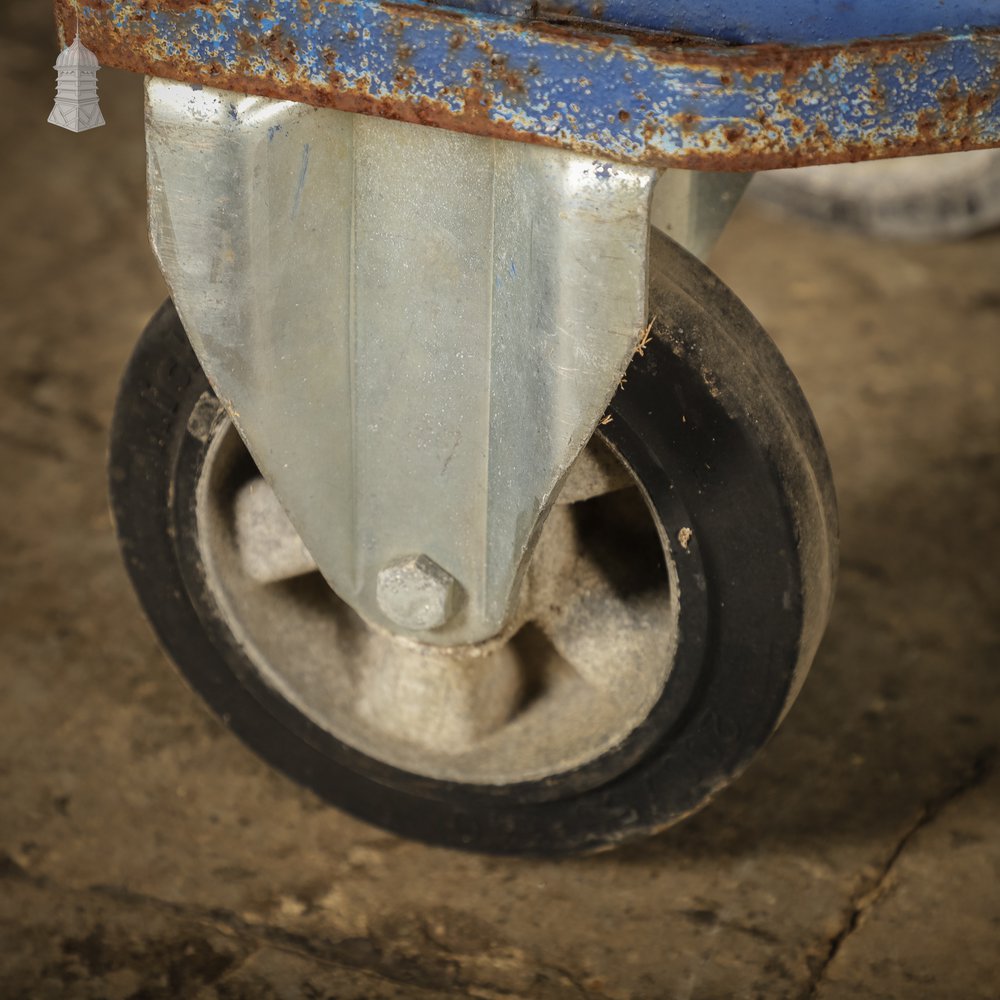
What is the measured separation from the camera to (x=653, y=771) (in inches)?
55.7

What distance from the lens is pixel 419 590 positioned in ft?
4.41

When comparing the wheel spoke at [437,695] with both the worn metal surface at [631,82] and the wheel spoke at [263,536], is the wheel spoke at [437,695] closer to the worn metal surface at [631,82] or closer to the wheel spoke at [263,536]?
the wheel spoke at [263,536]

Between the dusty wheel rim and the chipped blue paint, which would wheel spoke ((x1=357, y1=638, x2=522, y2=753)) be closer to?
the dusty wheel rim

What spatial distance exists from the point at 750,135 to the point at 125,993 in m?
0.99

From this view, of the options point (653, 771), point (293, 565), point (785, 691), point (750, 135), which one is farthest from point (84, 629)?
point (750, 135)

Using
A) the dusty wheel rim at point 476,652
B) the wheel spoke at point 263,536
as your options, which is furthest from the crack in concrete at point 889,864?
the wheel spoke at point 263,536

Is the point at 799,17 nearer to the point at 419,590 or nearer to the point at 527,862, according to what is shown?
the point at 419,590

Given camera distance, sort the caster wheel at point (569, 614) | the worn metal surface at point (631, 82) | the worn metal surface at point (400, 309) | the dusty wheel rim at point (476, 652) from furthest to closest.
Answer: the dusty wheel rim at point (476, 652) < the caster wheel at point (569, 614) < the worn metal surface at point (400, 309) < the worn metal surface at point (631, 82)

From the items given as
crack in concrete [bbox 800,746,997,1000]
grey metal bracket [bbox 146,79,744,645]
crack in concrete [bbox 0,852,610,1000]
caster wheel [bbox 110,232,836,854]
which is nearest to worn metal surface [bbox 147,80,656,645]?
grey metal bracket [bbox 146,79,744,645]

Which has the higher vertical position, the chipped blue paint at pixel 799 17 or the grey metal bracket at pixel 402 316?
the chipped blue paint at pixel 799 17

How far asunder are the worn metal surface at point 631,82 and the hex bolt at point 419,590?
42cm

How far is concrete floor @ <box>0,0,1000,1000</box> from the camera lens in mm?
1475

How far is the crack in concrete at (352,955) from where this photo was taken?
146cm

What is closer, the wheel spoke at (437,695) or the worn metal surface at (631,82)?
the worn metal surface at (631,82)
